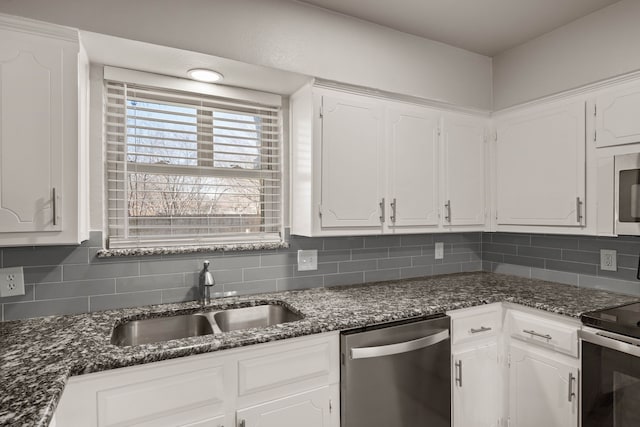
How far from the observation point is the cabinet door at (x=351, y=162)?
1.98m

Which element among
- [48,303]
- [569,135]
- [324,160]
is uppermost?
[569,135]

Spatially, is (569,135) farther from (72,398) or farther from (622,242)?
(72,398)

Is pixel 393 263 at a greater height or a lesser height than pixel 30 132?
lesser

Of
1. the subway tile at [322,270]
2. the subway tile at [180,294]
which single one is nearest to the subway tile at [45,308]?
the subway tile at [180,294]

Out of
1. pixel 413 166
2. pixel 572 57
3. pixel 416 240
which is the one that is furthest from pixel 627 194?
pixel 416 240

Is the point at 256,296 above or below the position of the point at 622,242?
below

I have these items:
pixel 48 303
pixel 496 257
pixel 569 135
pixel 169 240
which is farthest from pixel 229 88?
pixel 496 257

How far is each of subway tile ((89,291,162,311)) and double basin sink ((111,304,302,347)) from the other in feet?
0.50

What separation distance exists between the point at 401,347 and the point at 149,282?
1.29 meters

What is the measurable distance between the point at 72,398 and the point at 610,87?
2.81 metres

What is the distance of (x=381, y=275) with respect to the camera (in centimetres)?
246

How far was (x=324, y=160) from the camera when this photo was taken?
197cm

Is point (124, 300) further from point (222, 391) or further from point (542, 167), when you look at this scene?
point (542, 167)

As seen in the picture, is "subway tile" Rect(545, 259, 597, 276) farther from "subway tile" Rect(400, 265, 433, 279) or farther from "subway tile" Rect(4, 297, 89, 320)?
"subway tile" Rect(4, 297, 89, 320)
